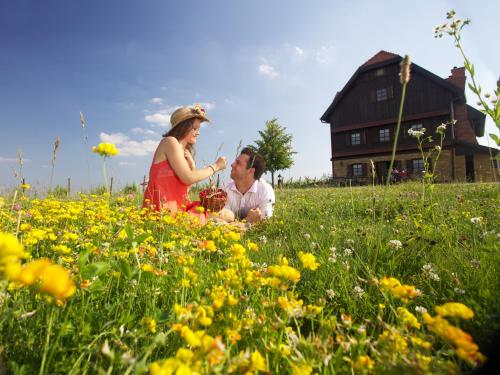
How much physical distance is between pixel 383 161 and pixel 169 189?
82.6 ft

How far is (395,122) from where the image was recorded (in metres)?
25.5

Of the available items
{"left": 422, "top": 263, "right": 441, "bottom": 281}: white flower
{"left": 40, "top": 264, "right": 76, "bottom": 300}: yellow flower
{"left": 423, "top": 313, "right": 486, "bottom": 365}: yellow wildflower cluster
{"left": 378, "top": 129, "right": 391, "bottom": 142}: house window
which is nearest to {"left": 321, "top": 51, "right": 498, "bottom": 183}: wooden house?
{"left": 378, "top": 129, "right": 391, "bottom": 142}: house window

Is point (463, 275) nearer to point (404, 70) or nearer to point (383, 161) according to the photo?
point (404, 70)

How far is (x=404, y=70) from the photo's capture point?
6.62 feet

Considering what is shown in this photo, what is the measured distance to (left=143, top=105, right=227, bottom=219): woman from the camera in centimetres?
446

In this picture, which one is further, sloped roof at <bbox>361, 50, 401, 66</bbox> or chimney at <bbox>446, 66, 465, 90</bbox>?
sloped roof at <bbox>361, 50, 401, 66</bbox>

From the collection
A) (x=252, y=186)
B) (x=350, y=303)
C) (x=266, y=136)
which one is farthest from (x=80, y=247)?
(x=266, y=136)

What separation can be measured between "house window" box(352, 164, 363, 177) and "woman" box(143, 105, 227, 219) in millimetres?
24199

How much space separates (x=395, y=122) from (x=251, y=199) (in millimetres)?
23284

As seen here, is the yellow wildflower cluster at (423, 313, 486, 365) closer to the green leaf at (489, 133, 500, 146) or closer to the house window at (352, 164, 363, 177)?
the green leaf at (489, 133, 500, 146)

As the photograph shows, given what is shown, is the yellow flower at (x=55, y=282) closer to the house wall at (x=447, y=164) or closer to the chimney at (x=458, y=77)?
the house wall at (x=447, y=164)

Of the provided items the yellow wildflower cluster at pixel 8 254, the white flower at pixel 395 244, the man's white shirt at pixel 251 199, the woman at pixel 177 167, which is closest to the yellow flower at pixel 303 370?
the yellow wildflower cluster at pixel 8 254

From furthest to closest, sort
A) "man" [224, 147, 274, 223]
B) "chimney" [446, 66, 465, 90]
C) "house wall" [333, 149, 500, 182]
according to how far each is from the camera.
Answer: "chimney" [446, 66, 465, 90] < "house wall" [333, 149, 500, 182] < "man" [224, 147, 274, 223]

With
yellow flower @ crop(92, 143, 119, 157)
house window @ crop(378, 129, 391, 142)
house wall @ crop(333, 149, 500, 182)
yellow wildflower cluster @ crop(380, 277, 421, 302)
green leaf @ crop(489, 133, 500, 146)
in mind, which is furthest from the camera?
house window @ crop(378, 129, 391, 142)
